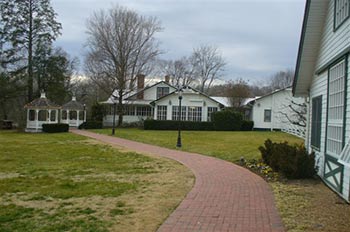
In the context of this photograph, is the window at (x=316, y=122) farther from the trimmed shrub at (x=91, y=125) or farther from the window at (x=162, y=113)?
the trimmed shrub at (x=91, y=125)

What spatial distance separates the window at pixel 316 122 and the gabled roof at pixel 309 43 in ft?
3.09

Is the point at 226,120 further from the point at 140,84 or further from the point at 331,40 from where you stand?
the point at 331,40

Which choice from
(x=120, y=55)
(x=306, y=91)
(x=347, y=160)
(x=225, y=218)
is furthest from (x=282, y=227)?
(x=120, y=55)

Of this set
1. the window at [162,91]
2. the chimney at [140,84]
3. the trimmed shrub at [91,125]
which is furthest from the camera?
the window at [162,91]

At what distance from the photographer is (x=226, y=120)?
139 feet

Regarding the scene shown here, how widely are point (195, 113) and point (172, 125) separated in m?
4.50

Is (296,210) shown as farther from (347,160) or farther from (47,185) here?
(47,185)

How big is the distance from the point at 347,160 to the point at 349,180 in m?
2.02

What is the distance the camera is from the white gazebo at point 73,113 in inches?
1825

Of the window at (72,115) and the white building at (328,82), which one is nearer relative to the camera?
the white building at (328,82)

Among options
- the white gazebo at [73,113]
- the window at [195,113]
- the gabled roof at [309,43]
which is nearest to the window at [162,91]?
the window at [195,113]

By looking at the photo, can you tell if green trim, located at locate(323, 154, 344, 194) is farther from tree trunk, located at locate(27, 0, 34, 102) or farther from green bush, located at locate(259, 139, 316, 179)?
tree trunk, located at locate(27, 0, 34, 102)

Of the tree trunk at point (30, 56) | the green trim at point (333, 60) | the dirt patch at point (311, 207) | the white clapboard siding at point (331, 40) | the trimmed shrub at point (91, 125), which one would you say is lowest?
the dirt patch at point (311, 207)

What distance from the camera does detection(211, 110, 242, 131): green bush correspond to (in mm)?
42219
